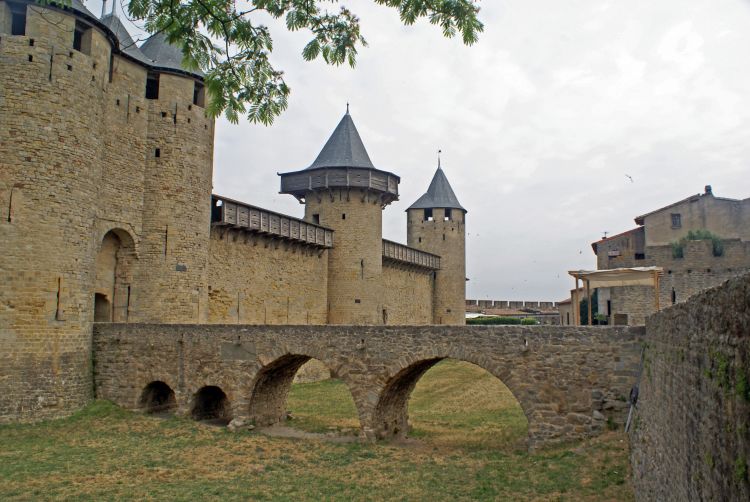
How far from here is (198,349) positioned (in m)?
16.6

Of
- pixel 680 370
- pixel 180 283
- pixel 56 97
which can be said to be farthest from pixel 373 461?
pixel 56 97

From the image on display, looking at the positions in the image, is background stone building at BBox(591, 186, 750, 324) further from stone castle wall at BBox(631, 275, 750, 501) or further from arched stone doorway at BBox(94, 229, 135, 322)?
stone castle wall at BBox(631, 275, 750, 501)

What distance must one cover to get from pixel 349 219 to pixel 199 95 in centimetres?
Result: 1009

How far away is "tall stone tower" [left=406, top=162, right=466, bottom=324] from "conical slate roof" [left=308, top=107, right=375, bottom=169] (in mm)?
10320

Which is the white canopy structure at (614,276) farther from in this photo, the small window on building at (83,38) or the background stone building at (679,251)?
the small window on building at (83,38)

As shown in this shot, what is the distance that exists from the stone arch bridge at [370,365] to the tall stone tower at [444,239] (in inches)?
940

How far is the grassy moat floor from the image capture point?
1052 centimetres

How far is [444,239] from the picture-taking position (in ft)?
131

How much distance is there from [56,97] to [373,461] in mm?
12880

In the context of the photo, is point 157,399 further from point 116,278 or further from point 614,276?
point 614,276

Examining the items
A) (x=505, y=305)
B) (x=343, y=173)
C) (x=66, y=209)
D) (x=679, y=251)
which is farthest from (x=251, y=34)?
(x=505, y=305)

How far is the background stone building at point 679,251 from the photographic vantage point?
95.1 feet


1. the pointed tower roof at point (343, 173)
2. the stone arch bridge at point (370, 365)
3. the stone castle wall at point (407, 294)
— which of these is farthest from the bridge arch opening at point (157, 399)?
the stone castle wall at point (407, 294)

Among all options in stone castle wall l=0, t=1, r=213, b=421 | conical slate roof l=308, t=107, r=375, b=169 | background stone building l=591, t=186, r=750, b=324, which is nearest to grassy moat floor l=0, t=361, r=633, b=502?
stone castle wall l=0, t=1, r=213, b=421
